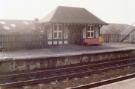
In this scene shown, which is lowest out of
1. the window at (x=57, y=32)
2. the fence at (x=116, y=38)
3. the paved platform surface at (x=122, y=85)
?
the paved platform surface at (x=122, y=85)

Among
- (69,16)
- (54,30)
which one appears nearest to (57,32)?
(54,30)

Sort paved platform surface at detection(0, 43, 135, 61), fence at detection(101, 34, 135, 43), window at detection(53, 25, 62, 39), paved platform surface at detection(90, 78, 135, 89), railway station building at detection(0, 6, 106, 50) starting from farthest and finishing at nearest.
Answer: fence at detection(101, 34, 135, 43) → window at detection(53, 25, 62, 39) → railway station building at detection(0, 6, 106, 50) → paved platform surface at detection(0, 43, 135, 61) → paved platform surface at detection(90, 78, 135, 89)

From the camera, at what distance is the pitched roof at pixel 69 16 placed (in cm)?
2812

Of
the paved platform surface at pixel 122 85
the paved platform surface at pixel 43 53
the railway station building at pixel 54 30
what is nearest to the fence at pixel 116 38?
the railway station building at pixel 54 30

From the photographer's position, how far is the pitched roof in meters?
28.1

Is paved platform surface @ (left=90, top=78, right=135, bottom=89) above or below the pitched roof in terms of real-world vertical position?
below

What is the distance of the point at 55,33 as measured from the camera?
28.1 m

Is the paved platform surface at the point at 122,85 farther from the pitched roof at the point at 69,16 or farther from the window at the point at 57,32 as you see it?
the window at the point at 57,32

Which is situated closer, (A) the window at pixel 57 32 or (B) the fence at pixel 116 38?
(A) the window at pixel 57 32

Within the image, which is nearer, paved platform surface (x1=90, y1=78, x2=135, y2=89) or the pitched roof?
paved platform surface (x1=90, y1=78, x2=135, y2=89)

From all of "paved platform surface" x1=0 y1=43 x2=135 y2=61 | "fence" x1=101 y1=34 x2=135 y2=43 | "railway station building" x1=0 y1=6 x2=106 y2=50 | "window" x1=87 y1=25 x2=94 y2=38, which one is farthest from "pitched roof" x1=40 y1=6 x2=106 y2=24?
"fence" x1=101 y1=34 x2=135 y2=43

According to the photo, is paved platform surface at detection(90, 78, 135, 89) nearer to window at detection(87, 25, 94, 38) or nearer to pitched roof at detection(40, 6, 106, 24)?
pitched roof at detection(40, 6, 106, 24)

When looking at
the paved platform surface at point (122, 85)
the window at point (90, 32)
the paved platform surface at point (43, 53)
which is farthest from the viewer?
the window at point (90, 32)

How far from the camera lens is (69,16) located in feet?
97.1
